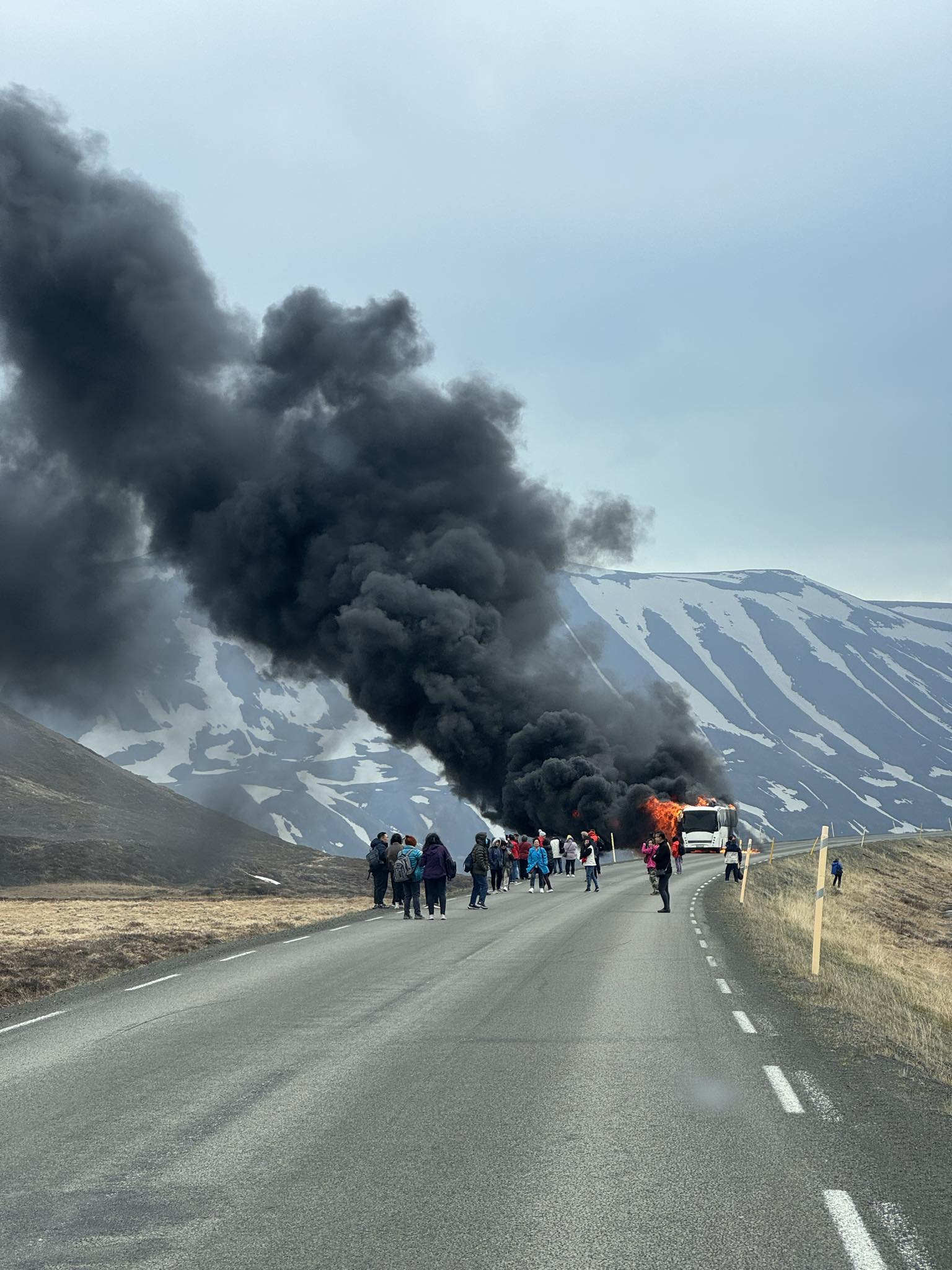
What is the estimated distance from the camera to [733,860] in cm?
4116

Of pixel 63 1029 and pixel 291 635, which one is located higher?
pixel 291 635

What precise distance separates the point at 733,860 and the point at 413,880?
19.0 metres

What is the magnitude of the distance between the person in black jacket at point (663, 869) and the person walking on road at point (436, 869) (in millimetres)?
4357

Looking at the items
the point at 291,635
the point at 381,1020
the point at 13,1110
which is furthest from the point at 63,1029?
the point at 291,635

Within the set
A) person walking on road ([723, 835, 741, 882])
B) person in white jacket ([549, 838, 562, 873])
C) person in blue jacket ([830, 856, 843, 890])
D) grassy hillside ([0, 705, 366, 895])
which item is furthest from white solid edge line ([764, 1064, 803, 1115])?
person in blue jacket ([830, 856, 843, 890])

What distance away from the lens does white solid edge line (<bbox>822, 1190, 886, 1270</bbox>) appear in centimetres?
482

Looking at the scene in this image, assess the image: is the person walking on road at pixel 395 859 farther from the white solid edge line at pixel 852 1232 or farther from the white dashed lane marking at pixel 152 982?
the white solid edge line at pixel 852 1232

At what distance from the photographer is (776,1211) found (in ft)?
17.9

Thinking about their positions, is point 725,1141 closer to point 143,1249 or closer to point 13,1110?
point 143,1249

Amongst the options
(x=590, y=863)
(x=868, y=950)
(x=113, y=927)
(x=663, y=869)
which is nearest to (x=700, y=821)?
(x=590, y=863)

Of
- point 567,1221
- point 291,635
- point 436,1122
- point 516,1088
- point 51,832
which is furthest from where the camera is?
point 291,635

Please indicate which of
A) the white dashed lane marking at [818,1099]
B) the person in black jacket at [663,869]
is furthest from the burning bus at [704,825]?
the white dashed lane marking at [818,1099]

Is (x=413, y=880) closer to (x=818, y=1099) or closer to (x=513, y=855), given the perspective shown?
(x=818, y=1099)

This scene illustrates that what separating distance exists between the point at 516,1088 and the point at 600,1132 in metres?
1.36
